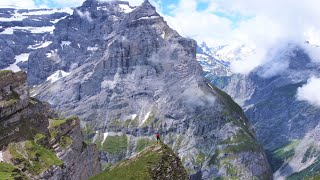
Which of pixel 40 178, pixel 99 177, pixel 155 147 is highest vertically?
pixel 155 147

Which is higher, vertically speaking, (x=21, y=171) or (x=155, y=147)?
(x=155, y=147)

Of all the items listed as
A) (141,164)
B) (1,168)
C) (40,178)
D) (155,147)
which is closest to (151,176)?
(141,164)

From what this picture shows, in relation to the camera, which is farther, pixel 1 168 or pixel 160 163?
pixel 1 168

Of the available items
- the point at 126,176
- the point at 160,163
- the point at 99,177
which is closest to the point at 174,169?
the point at 160,163

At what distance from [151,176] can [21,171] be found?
13131 centimetres

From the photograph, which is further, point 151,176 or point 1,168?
point 1,168

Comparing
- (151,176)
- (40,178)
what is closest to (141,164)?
(151,176)

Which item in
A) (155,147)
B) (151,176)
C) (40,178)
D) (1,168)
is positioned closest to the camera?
(151,176)

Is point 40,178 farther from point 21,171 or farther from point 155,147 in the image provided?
point 155,147

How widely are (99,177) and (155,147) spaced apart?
9.55 meters

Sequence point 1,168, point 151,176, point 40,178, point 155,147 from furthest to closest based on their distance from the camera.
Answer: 1. point 40,178
2. point 1,168
3. point 155,147
4. point 151,176

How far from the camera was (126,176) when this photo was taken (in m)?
71.4

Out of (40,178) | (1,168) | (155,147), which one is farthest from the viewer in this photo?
(40,178)

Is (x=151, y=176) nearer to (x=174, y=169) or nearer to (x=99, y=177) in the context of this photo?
(x=174, y=169)
